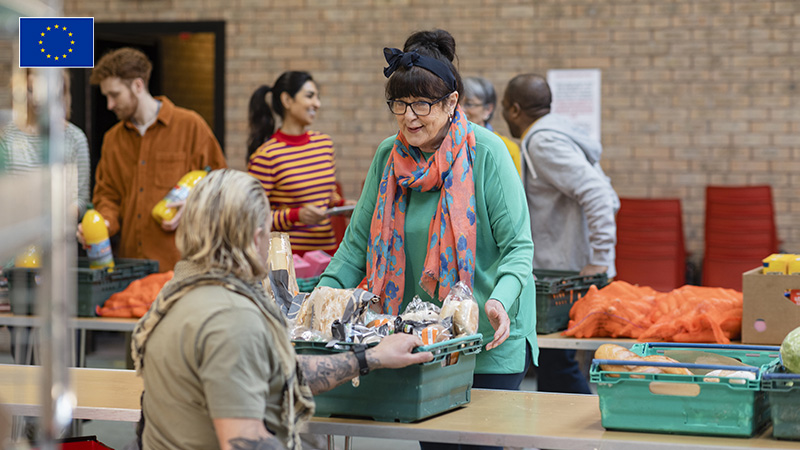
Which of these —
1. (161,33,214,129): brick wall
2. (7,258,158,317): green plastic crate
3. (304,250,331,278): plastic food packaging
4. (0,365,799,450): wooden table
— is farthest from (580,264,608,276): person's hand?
(161,33,214,129): brick wall

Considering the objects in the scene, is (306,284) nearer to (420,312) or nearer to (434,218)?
(434,218)

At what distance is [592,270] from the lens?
4.55m

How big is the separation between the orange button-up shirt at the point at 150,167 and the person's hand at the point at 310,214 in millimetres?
817

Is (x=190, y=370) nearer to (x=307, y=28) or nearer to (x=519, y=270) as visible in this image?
(x=519, y=270)

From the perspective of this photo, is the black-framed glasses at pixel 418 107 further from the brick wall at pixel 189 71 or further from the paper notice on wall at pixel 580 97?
the brick wall at pixel 189 71

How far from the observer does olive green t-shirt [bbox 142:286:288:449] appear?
1890 mm

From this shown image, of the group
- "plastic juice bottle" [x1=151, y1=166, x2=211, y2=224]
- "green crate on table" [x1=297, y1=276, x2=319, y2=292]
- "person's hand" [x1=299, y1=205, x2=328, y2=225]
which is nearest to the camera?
"green crate on table" [x1=297, y1=276, x2=319, y2=292]

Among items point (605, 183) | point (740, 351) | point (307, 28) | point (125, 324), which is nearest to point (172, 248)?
point (125, 324)

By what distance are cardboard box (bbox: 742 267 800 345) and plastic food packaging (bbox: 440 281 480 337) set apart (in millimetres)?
1423

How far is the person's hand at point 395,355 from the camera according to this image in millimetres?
2373

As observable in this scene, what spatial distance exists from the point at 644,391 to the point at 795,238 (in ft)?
20.3

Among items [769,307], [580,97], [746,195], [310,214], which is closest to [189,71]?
[580,97]

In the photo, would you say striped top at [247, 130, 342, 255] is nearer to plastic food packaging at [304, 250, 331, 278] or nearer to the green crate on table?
plastic food packaging at [304, 250, 331, 278]

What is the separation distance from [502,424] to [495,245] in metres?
0.64
